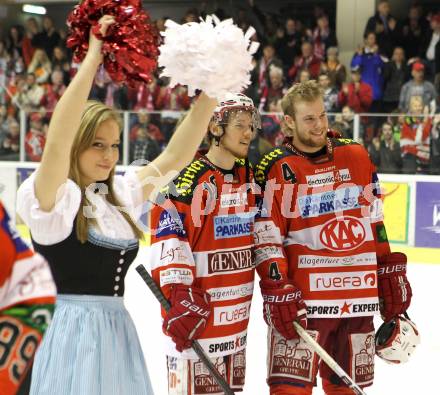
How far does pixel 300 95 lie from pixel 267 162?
0.28 m

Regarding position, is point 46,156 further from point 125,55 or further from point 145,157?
point 145,157

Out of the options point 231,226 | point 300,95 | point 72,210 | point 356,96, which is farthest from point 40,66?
point 72,210

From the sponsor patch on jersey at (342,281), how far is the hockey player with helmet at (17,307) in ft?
6.12

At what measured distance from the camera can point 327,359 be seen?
9.36 feet

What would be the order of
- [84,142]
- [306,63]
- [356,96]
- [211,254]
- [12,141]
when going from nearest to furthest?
1. [84,142]
2. [211,254]
3. [12,141]
4. [356,96]
5. [306,63]

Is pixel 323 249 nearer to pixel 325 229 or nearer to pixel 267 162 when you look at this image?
pixel 325 229

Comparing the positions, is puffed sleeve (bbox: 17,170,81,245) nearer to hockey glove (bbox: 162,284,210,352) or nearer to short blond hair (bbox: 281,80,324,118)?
hockey glove (bbox: 162,284,210,352)

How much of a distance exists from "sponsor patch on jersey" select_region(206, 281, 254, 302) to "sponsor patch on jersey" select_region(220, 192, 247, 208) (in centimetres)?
28

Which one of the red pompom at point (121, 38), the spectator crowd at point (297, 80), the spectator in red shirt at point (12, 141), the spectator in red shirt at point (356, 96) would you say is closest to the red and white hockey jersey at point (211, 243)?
the red pompom at point (121, 38)

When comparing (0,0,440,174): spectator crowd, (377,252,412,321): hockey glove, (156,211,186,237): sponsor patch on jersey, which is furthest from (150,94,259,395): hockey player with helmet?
(0,0,440,174): spectator crowd

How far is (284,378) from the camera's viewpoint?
2939mm

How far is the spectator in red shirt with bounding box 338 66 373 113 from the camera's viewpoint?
32.3 feet

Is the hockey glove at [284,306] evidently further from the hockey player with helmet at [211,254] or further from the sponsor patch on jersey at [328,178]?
the sponsor patch on jersey at [328,178]

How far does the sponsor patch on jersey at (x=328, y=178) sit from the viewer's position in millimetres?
3051
